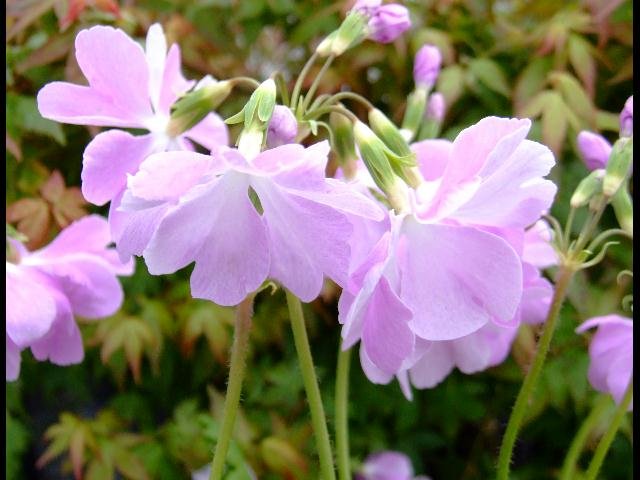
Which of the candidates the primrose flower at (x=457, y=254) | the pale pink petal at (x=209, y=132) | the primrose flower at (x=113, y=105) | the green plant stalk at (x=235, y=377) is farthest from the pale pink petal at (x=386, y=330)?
the pale pink petal at (x=209, y=132)

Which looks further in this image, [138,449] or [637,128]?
[138,449]

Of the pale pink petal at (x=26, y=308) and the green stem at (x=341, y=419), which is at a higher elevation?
the pale pink petal at (x=26, y=308)

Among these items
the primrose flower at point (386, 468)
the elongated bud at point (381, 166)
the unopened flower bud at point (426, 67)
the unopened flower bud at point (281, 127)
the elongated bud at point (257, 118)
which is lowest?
the primrose flower at point (386, 468)

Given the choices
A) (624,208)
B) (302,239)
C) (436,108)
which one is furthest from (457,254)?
(436,108)

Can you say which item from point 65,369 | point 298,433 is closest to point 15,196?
point 65,369

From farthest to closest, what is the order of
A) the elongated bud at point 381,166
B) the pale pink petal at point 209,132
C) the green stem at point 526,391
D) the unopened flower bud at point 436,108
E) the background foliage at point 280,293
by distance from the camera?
the background foliage at point 280,293 < the unopened flower bud at point 436,108 < the pale pink petal at point 209,132 < the green stem at point 526,391 < the elongated bud at point 381,166

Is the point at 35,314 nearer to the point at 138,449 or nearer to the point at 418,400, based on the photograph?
the point at 138,449

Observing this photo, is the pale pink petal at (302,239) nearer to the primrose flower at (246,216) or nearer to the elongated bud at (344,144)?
the primrose flower at (246,216)
